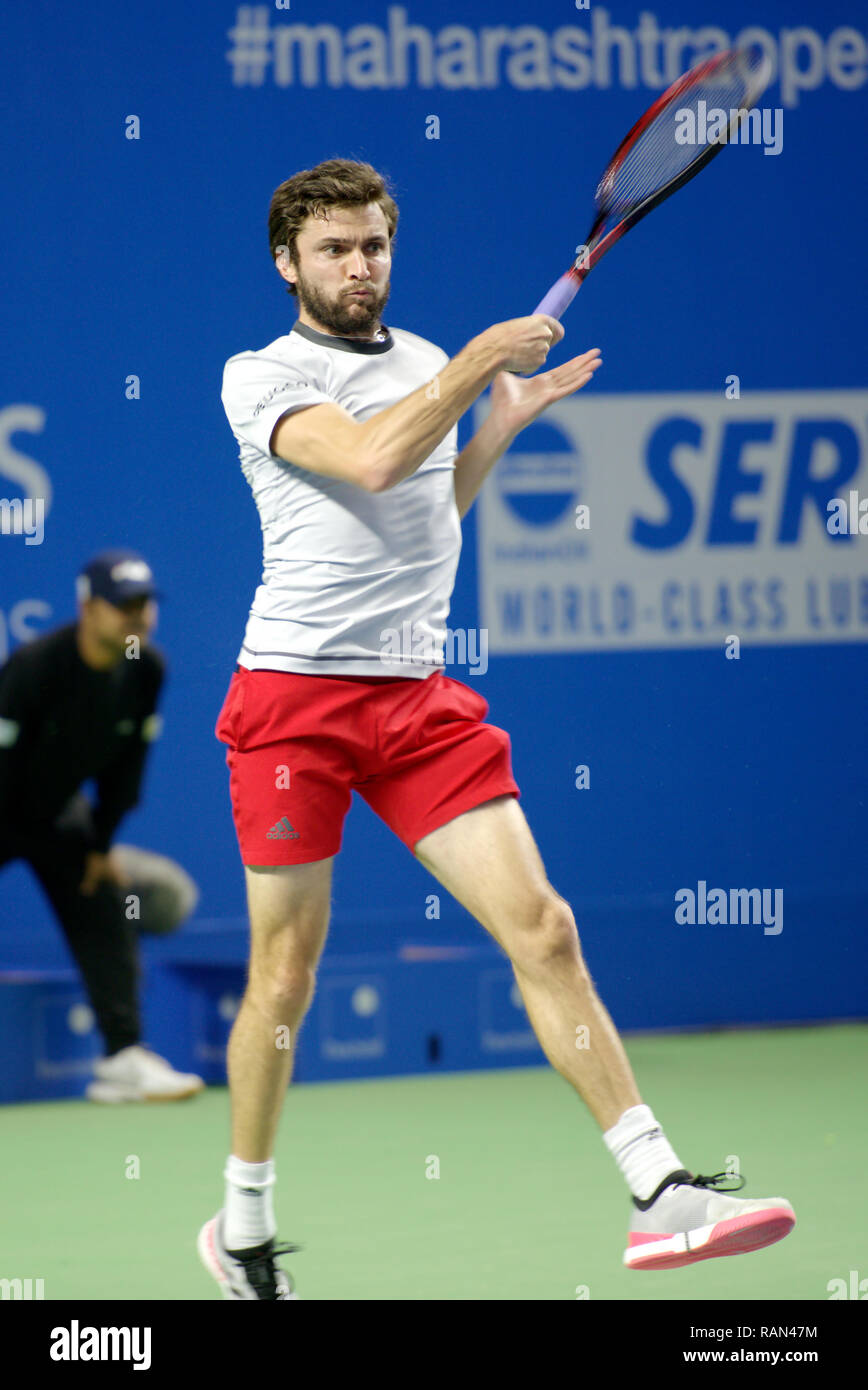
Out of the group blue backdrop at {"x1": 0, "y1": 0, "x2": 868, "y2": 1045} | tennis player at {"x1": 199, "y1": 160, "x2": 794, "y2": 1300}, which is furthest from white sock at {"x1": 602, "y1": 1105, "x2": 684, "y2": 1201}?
blue backdrop at {"x1": 0, "y1": 0, "x2": 868, "y2": 1045}

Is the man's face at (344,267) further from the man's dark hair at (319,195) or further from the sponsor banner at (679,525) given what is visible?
the sponsor banner at (679,525)

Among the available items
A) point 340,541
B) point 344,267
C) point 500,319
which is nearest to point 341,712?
point 340,541

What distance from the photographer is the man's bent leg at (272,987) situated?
119 inches

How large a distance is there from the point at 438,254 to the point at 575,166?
507 millimetres

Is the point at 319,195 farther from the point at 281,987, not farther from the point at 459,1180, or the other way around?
the point at 459,1180

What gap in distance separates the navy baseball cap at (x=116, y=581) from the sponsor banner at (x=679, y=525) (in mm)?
1093

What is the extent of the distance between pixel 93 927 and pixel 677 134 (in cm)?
282

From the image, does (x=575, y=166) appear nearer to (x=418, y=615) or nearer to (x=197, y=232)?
(x=197, y=232)

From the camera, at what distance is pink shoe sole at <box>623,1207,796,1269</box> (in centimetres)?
275

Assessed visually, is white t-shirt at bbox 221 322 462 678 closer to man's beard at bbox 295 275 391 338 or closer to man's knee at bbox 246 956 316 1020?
man's beard at bbox 295 275 391 338

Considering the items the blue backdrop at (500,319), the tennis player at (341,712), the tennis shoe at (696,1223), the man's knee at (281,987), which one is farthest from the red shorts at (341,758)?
the blue backdrop at (500,319)

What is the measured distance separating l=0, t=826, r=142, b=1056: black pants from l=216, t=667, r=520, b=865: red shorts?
95.5 inches

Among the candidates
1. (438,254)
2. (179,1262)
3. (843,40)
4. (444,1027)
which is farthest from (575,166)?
(179,1262)

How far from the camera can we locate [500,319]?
5906mm
